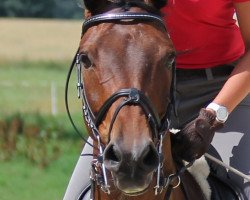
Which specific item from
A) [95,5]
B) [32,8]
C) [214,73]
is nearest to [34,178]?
[214,73]

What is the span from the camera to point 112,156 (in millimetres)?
3312

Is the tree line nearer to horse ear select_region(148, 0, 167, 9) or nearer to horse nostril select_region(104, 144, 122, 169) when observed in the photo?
horse ear select_region(148, 0, 167, 9)

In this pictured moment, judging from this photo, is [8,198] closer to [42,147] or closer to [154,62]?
[42,147]

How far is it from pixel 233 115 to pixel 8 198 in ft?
23.3

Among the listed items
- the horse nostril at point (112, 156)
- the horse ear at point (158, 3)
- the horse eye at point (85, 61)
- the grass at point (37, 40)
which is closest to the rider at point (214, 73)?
the horse ear at point (158, 3)

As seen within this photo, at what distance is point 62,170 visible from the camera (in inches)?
520

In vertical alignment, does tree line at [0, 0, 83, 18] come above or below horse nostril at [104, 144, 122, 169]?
below

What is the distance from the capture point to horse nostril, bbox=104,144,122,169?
3270 mm

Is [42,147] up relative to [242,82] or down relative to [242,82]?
down

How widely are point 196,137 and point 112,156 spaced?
70cm

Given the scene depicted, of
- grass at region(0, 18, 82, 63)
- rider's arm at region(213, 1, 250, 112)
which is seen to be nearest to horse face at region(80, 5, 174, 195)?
rider's arm at region(213, 1, 250, 112)

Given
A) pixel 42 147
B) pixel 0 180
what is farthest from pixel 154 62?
pixel 42 147

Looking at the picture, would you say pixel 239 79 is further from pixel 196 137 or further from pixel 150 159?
pixel 150 159

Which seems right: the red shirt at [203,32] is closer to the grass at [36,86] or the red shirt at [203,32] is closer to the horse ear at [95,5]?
the horse ear at [95,5]
